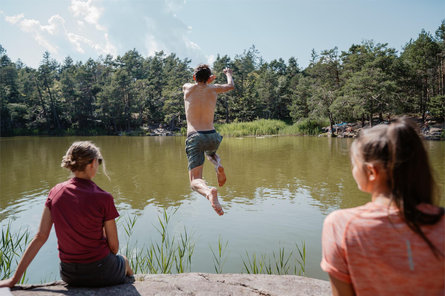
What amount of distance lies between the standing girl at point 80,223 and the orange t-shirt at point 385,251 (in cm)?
174

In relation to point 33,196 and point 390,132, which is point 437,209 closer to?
point 390,132

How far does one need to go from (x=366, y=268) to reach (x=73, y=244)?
6.62 ft

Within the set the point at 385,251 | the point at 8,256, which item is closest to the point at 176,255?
the point at 8,256

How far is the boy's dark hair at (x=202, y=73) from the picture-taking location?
379cm

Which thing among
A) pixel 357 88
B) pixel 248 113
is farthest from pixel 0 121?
pixel 357 88

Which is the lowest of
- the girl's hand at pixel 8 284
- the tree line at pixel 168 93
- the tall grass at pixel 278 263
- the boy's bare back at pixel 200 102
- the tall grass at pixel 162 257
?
the tall grass at pixel 278 263

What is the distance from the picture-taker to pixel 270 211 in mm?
8641

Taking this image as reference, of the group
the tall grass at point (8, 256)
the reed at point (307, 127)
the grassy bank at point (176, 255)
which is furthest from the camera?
the reed at point (307, 127)

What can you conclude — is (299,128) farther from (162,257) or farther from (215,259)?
(162,257)

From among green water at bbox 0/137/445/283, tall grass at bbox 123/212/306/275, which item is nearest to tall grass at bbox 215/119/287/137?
green water at bbox 0/137/445/283

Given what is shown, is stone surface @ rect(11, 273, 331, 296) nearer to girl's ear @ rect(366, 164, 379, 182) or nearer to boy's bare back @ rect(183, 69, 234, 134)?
boy's bare back @ rect(183, 69, 234, 134)

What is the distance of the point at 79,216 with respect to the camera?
233cm

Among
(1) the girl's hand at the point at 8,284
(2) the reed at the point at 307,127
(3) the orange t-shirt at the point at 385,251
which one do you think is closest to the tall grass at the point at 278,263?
(1) the girl's hand at the point at 8,284

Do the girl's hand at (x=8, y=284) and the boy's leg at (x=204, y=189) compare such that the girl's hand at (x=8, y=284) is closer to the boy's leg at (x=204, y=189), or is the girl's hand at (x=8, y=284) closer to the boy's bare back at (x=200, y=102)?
the boy's leg at (x=204, y=189)
